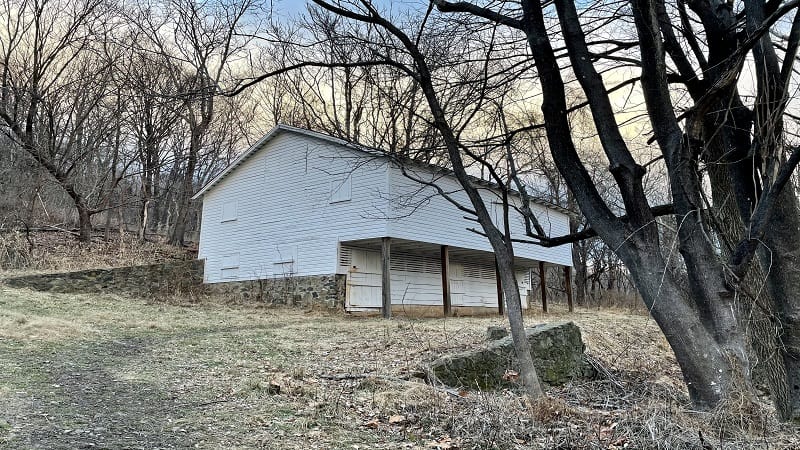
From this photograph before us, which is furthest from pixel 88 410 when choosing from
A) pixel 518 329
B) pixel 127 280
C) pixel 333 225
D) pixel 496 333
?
pixel 127 280

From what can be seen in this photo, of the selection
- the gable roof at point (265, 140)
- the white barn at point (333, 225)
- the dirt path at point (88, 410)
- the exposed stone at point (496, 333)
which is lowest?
the dirt path at point (88, 410)

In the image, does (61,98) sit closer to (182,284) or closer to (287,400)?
(182,284)

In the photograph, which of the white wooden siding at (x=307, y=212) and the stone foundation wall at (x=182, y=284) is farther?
the stone foundation wall at (x=182, y=284)

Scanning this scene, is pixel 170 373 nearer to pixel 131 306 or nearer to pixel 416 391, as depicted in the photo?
pixel 416 391

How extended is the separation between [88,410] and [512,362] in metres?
4.67

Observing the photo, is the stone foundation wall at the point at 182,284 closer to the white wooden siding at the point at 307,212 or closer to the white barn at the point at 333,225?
the white barn at the point at 333,225

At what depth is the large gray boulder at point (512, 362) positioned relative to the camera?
6.52m

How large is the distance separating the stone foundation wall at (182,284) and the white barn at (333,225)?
0.70ft

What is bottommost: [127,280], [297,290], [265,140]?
[297,290]

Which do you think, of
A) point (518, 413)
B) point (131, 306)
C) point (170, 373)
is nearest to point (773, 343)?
point (518, 413)

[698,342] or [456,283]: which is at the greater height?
[456,283]

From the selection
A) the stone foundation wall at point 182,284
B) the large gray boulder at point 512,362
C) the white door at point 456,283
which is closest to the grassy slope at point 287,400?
the large gray boulder at point 512,362

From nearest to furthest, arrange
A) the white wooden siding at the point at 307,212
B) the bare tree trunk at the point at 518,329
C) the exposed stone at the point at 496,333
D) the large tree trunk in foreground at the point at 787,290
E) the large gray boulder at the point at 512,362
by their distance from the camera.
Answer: the large tree trunk in foreground at the point at 787,290, the bare tree trunk at the point at 518,329, the large gray boulder at the point at 512,362, the exposed stone at the point at 496,333, the white wooden siding at the point at 307,212

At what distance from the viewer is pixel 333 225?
1658 centimetres
